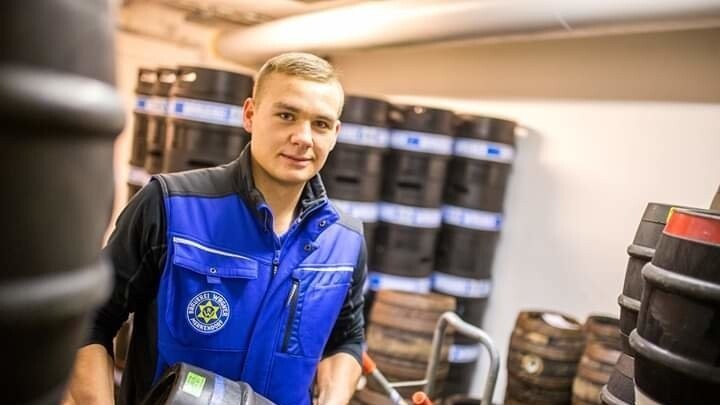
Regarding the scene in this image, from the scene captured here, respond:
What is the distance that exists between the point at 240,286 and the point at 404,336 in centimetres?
173

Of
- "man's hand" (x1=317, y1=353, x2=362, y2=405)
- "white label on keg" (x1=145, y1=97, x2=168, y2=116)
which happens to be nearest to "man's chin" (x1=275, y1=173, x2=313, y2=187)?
"man's hand" (x1=317, y1=353, x2=362, y2=405)

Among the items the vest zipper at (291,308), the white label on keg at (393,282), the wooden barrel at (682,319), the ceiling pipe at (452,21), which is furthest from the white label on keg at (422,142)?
the wooden barrel at (682,319)

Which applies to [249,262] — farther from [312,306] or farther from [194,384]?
[194,384]

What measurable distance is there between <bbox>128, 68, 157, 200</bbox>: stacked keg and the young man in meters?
2.77

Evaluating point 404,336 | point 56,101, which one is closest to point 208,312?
point 56,101

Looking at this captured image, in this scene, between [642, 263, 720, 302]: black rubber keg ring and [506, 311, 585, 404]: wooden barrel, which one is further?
[506, 311, 585, 404]: wooden barrel

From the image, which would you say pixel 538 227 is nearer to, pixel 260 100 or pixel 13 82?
pixel 260 100

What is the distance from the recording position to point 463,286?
3949 millimetres

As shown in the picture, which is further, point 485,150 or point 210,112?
point 485,150

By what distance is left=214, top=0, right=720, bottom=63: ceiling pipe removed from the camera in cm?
268

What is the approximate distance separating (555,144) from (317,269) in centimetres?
249

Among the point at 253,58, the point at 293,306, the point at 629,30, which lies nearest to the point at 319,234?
the point at 293,306

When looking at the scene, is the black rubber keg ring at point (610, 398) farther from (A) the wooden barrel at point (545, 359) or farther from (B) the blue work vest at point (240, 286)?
(A) the wooden barrel at point (545, 359)

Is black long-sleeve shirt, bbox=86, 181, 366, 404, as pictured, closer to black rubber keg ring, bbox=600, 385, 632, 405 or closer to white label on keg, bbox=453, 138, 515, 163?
black rubber keg ring, bbox=600, 385, 632, 405
